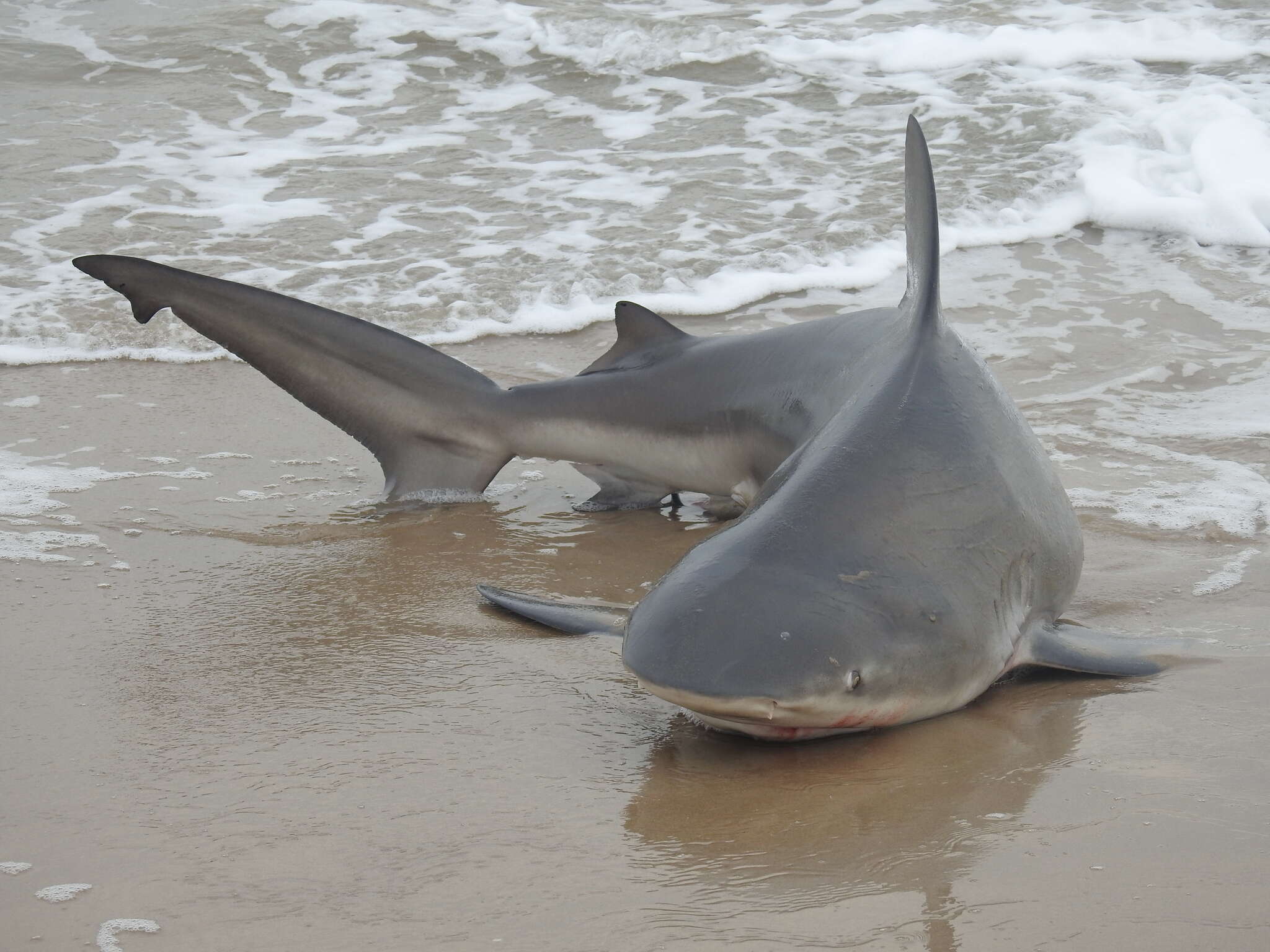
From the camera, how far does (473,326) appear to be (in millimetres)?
6820

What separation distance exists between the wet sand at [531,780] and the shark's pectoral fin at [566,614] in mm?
70

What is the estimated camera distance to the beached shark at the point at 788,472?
263cm

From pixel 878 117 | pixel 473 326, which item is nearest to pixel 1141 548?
pixel 473 326

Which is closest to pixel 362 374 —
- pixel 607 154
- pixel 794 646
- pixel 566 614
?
pixel 566 614

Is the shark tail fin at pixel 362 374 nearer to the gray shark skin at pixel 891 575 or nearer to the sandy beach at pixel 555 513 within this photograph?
the sandy beach at pixel 555 513

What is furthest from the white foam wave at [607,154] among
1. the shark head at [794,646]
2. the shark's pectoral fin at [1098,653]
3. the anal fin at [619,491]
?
the shark head at [794,646]

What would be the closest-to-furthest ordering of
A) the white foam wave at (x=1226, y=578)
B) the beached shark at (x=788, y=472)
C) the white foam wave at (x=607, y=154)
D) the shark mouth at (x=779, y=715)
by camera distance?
the shark mouth at (x=779, y=715) < the beached shark at (x=788, y=472) < the white foam wave at (x=1226, y=578) < the white foam wave at (x=607, y=154)

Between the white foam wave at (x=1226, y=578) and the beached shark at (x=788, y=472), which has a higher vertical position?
the beached shark at (x=788, y=472)

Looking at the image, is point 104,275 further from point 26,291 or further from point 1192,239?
point 1192,239

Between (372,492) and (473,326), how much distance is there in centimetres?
207

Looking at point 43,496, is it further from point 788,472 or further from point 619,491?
point 788,472

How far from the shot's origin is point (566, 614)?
3412mm

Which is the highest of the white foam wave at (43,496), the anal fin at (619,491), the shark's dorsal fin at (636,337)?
the shark's dorsal fin at (636,337)

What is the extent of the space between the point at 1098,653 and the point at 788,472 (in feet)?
2.65
